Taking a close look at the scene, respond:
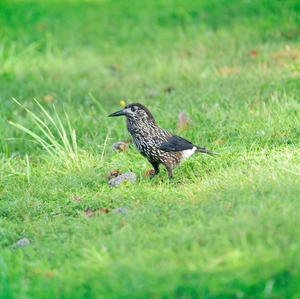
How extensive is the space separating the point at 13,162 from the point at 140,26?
517 centimetres

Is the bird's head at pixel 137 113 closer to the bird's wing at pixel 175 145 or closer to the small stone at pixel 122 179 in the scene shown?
the bird's wing at pixel 175 145

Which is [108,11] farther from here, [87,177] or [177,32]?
[87,177]

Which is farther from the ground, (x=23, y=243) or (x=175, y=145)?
(x=175, y=145)

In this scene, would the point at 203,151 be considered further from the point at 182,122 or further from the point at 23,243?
the point at 23,243

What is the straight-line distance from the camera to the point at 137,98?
9.47 metres

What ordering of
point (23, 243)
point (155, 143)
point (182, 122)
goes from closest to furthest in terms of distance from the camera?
point (23, 243), point (155, 143), point (182, 122)

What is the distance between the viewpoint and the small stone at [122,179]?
662 centimetres

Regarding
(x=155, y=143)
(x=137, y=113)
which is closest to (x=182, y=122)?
(x=137, y=113)

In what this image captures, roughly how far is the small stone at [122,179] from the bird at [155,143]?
9.8 inches

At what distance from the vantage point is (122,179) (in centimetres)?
666

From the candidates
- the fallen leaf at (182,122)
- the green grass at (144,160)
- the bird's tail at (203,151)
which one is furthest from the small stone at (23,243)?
the fallen leaf at (182,122)

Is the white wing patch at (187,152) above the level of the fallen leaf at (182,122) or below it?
above

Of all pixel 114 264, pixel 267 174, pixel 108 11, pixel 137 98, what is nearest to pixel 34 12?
pixel 108 11

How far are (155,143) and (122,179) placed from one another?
1.42 ft
